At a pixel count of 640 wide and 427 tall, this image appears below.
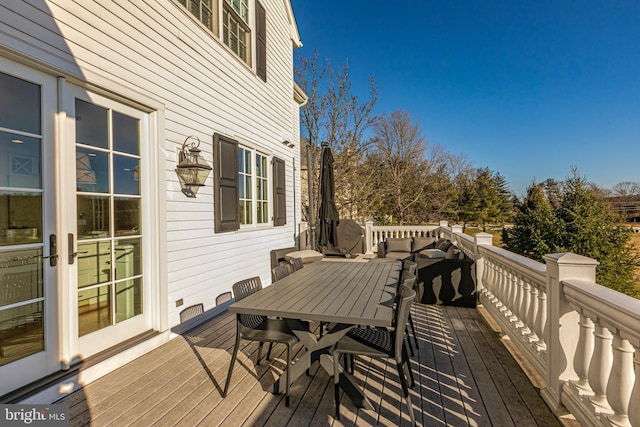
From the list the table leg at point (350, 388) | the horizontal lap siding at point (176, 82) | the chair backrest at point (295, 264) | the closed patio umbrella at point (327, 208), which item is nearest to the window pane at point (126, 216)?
the horizontal lap siding at point (176, 82)

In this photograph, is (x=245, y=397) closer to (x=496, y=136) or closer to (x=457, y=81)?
(x=457, y=81)

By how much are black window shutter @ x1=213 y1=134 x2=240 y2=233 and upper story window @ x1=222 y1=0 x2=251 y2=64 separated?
1.57m

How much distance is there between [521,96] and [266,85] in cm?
1739

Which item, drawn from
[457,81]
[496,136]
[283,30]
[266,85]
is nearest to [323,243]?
[266,85]

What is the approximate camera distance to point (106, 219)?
8.96 feet

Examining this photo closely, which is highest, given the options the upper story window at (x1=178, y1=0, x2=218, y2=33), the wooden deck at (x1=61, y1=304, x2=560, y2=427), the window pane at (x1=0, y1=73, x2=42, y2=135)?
the upper story window at (x1=178, y1=0, x2=218, y2=33)

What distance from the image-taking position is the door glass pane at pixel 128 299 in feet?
9.35

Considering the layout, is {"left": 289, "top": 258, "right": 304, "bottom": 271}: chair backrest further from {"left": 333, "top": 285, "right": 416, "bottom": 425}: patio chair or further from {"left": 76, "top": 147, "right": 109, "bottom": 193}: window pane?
{"left": 76, "top": 147, "right": 109, "bottom": 193}: window pane

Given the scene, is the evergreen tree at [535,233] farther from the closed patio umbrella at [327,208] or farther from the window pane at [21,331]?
the window pane at [21,331]

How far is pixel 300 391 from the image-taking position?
2.27 m

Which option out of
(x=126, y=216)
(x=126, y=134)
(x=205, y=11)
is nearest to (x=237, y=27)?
(x=205, y=11)

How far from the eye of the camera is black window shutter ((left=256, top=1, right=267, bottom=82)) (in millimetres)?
5402

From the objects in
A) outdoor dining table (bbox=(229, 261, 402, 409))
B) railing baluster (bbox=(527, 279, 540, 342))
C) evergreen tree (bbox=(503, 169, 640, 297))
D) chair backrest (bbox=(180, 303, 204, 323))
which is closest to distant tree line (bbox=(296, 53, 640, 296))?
evergreen tree (bbox=(503, 169, 640, 297))

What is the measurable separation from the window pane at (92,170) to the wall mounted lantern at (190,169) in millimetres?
829
